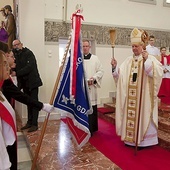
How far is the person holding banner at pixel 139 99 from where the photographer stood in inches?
147

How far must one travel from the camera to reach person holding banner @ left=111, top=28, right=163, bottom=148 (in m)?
3.73

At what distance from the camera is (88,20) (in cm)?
666

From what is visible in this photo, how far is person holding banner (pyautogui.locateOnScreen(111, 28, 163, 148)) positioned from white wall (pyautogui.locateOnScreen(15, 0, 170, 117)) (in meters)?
2.39

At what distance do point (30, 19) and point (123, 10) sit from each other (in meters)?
Result: 3.13

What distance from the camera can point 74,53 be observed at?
2.84m

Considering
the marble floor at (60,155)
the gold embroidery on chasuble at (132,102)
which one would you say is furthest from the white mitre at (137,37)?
the marble floor at (60,155)

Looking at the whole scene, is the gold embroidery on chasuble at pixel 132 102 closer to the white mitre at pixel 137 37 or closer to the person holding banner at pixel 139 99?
the person holding banner at pixel 139 99

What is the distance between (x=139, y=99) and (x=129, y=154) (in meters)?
0.92

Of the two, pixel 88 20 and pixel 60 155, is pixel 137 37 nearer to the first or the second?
pixel 60 155

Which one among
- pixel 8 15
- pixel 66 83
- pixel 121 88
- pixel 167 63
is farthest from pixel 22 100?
pixel 167 63

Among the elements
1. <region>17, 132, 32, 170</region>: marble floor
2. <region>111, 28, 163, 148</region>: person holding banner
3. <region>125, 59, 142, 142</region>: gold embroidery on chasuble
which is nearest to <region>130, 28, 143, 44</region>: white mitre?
<region>111, 28, 163, 148</region>: person holding banner

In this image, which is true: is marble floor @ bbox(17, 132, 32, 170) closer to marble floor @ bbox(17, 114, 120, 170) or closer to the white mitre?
marble floor @ bbox(17, 114, 120, 170)

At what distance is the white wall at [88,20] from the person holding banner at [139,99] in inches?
94.2

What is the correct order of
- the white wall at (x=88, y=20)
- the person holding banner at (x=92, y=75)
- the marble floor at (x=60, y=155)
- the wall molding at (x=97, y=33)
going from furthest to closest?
the wall molding at (x=97, y=33), the white wall at (x=88, y=20), the person holding banner at (x=92, y=75), the marble floor at (x=60, y=155)
